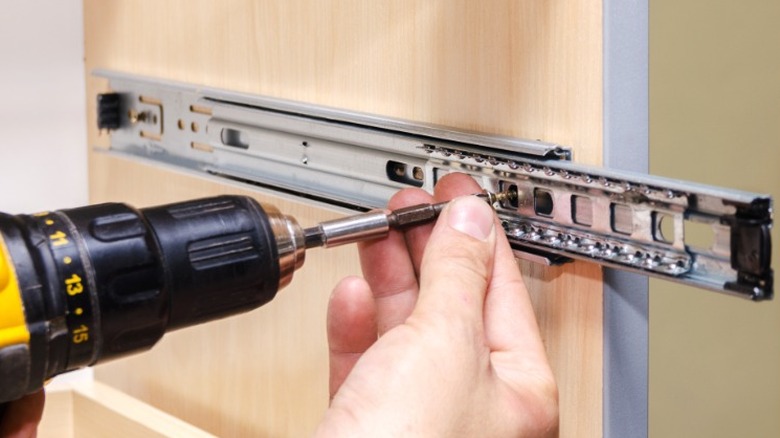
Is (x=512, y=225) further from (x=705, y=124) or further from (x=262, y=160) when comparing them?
(x=705, y=124)

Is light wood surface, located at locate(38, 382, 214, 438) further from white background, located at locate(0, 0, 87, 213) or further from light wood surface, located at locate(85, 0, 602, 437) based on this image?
white background, located at locate(0, 0, 87, 213)

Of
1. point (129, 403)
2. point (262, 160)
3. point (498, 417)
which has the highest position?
point (262, 160)

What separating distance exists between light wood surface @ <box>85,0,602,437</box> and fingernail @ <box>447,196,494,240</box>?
0.17ft

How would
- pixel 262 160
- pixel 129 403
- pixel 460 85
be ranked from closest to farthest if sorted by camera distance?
pixel 460 85
pixel 262 160
pixel 129 403

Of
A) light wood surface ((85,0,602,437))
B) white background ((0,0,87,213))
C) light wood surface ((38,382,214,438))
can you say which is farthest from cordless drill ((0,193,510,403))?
white background ((0,0,87,213))

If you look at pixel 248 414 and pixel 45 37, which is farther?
pixel 45 37

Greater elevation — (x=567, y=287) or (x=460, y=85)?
(x=460, y=85)

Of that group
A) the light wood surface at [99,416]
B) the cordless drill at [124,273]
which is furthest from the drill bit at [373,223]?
the light wood surface at [99,416]

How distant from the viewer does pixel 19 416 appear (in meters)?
0.54

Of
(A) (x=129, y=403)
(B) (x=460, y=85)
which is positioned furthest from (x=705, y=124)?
(A) (x=129, y=403)

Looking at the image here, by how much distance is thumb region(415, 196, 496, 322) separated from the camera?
18.7 inches

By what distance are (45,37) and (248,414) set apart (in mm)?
376

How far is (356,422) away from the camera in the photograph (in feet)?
1.46

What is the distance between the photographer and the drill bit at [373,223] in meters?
0.50
